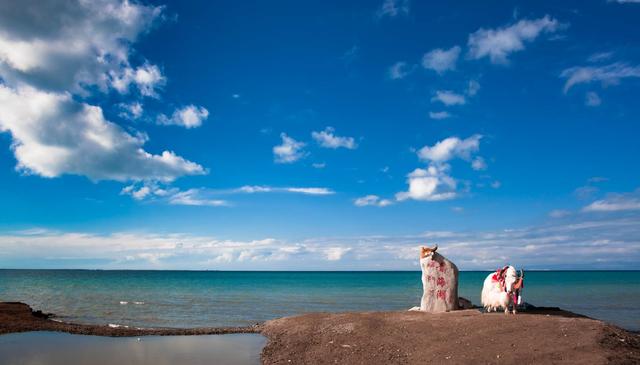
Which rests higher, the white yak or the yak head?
the yak head

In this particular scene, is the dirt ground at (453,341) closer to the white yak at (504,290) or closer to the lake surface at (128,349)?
the lake surface at (128,349)

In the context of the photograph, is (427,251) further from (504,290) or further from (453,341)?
(453,341)

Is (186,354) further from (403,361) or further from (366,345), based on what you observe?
(403,361)

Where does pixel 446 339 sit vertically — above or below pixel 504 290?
below

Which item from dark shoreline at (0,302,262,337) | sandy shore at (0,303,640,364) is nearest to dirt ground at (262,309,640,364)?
sandy shore at (0,303,640,364)

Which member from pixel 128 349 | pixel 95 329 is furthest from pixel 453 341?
pixel 95 329

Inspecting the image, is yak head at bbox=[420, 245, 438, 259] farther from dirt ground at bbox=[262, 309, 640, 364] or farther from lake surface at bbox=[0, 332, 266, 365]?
lake surface at bbox=[0, 332, 266, 365]

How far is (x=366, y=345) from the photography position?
1545 centimetres

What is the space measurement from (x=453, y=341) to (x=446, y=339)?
0.33m

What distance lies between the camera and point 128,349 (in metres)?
16.9

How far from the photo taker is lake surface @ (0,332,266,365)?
15.2 metres

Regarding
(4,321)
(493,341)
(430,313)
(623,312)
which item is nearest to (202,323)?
(4,321)

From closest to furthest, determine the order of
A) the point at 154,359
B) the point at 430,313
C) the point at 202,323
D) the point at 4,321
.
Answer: the point at 154,359
the point at 430,313
the point at 4,321
the point at 202,323

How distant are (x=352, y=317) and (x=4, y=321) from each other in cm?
1732
